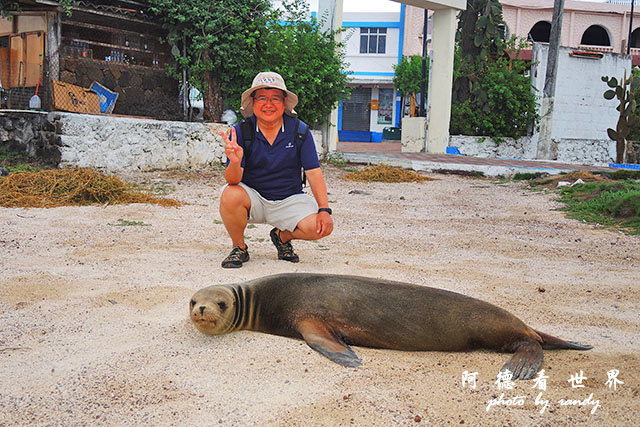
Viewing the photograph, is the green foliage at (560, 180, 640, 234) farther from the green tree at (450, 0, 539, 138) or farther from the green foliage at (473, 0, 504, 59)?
the green foliage at (473, 0, 504, 59)

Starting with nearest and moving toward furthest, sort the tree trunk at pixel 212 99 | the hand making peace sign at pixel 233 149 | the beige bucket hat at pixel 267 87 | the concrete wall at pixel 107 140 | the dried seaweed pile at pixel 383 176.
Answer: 1. the hand making peace sign at pixel 233 149
2. the beige bucket hat at pixel 267 87
3. the concrete wall at pixel 107 140
4. the dried seaweed pile at pixel 383 176
5. the tree trunk at pixel 212 99

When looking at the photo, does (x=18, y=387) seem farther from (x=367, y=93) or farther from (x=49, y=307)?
(x=367, y=93)

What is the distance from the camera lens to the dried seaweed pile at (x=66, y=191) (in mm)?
6188

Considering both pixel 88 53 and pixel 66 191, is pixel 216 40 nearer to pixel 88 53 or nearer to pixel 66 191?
pixel 88 53

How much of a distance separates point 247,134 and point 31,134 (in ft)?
21.0

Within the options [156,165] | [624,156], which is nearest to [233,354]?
[156,165]

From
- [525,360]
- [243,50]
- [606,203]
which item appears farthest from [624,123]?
[525,360]

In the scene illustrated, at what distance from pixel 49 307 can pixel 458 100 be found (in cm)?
1465

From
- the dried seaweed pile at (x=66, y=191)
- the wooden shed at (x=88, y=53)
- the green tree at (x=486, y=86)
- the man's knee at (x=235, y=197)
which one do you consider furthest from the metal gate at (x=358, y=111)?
the man's knee at (x=235, y=197)

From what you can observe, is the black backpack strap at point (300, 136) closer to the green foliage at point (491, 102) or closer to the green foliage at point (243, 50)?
the green foliage at point (243, 50)

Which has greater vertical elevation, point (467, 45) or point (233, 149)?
point (467, 45)

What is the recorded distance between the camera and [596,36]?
3142cm

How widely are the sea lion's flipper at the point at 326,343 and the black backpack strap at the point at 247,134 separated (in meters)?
1.62

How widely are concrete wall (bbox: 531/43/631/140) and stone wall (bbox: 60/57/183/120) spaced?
1116 centimetres
